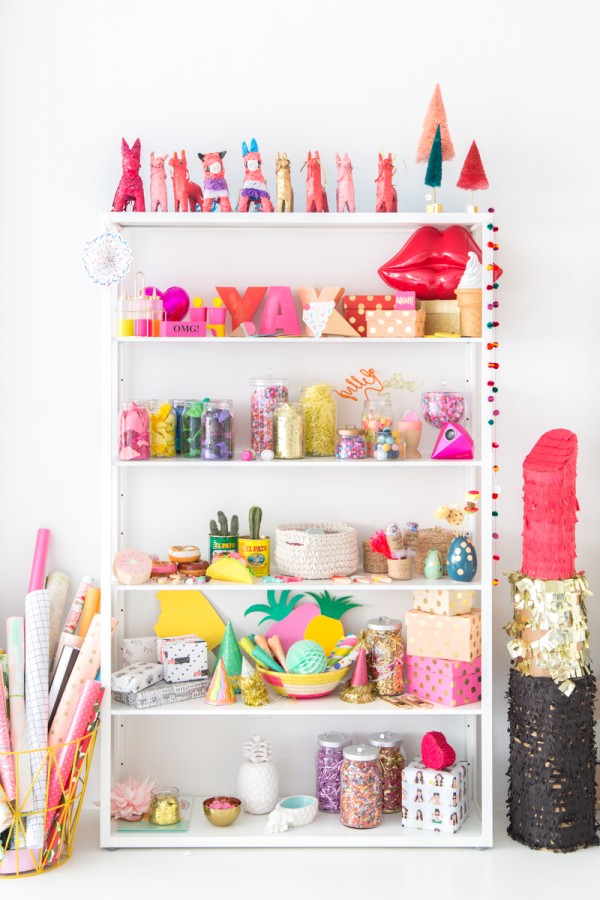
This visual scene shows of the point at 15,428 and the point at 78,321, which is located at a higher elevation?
the point at 78,321

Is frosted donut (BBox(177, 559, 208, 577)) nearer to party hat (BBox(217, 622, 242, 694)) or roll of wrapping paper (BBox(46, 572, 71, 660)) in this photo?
party hat (BBox(217, 622, 242, 694))

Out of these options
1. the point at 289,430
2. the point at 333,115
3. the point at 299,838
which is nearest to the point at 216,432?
the point at 289,430

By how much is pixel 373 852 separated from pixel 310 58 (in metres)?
2.23

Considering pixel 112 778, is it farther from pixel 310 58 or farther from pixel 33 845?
pixel 310 58

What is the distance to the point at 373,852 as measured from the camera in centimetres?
267

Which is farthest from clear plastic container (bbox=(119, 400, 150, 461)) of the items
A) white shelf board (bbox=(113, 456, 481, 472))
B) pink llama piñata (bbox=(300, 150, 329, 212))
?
pink llama piñata (bbox=(300, 150, 329, 212))

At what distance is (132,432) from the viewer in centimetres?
272

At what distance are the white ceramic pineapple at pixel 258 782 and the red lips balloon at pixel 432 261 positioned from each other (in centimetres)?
138

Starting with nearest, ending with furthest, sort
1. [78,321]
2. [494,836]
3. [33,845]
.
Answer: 1. [33,845]
2. [494,836]
3. [78,321]

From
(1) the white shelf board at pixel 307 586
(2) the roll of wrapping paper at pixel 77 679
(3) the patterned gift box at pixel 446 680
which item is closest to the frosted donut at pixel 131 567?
(1) the white shelf board at pixel 307 586

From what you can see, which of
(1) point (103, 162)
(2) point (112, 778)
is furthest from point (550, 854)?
(1) point (103, 162)

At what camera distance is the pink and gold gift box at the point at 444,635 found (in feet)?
8.98

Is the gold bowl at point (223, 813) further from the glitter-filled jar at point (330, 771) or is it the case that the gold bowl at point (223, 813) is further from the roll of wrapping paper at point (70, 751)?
the roll of wrapping paper at point (70, 751)

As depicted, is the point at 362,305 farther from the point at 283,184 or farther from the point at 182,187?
the point at 182,187
